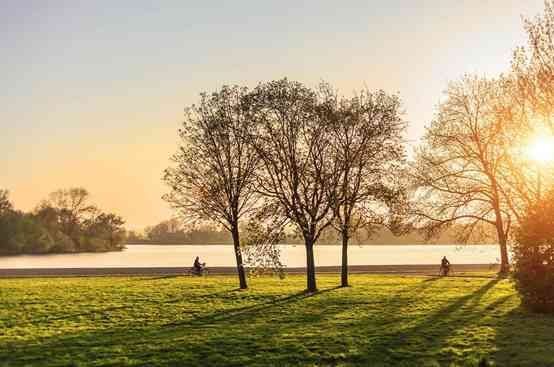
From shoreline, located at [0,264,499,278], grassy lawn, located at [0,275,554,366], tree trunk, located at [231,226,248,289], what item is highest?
tree trunk, located at [231,226,248,289]

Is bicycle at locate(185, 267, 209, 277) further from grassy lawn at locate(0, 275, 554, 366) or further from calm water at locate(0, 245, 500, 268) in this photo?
calm water at locate(0, 245, 500, 268)

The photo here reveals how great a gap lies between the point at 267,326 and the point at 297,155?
1377 centimetres

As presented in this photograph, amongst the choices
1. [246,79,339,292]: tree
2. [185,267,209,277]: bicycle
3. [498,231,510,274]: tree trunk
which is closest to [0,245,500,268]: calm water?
[498,231,510,274]: tree trunk

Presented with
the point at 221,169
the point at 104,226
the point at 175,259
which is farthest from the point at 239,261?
the point at 104,226

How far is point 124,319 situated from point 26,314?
5.31 meters

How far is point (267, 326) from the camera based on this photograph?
22531 millimetres

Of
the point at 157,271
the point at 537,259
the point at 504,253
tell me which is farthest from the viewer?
the point at 157,271

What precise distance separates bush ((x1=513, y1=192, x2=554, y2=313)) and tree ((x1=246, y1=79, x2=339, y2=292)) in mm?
11750

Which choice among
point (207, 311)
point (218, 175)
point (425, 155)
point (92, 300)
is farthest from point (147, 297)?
point (425, 155)

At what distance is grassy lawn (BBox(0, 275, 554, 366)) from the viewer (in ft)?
57.0

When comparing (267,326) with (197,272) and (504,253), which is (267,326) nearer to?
(197,272)

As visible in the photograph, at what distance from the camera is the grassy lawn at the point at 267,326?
1736 centimetres

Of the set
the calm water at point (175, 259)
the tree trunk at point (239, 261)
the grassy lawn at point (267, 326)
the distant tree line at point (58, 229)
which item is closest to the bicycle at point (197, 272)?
the grassy lawn at point (267, 326)

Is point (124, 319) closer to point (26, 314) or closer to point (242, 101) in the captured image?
point (26, 314)
